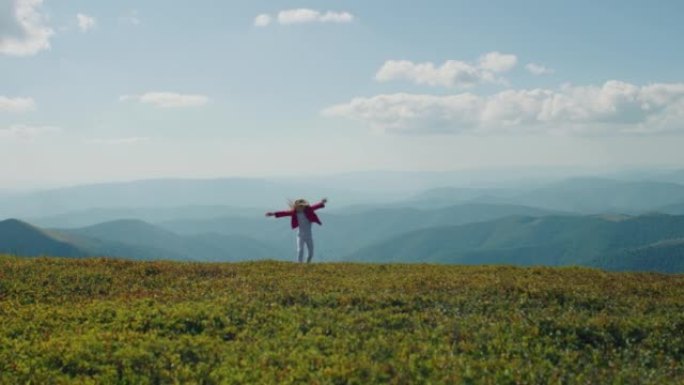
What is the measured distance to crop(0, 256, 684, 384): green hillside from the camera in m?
11.9

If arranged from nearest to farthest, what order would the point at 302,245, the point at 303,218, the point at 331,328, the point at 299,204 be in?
1. the point at 331,328
2. the point at 302,245
3. the point at 303,218
4. the point at 299,204

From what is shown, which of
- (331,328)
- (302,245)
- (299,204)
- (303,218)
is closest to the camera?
(331,328)

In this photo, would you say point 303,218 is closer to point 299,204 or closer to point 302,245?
point 299,204

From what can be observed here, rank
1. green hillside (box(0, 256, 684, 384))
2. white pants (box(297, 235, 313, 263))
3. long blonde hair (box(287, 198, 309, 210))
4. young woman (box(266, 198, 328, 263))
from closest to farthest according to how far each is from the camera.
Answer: green hillside (box(0, 256, 684, 384))
white pants (box(297, 235, 313, 263))
young woman (box(266, 198, 328, 263))
long blonde hair (box(287, 198, 309, 210))

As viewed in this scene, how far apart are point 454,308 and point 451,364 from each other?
4881 millimetres

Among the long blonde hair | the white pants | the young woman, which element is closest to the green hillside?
the white pants

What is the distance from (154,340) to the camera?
13633mm

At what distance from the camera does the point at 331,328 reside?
49.0ft

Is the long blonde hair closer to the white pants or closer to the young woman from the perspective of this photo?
the young woman

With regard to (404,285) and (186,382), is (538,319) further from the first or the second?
(186,382)

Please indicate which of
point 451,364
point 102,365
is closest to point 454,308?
point 451,364

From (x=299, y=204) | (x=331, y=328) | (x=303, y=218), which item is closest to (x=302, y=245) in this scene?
(x=303, y=218)

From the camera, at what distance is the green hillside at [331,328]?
1188cm

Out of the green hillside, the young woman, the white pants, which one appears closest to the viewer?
the green hillside
